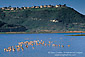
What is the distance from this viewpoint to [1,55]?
51.8m

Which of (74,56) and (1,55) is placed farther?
(1,55)

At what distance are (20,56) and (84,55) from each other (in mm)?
14164

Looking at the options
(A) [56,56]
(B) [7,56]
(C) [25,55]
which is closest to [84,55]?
(A) [56,56]

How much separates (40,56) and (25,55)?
153 inches

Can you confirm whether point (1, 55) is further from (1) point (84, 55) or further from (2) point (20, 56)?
(1) point (84, 55)

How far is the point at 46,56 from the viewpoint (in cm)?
4894

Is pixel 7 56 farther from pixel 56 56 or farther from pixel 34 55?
pixel 56 56

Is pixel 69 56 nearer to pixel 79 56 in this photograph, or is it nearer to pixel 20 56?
pixel 79 56

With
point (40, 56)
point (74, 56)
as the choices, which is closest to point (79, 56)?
point (74, 56)

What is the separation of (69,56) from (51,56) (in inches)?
152

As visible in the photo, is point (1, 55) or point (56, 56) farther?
point (1, 55)

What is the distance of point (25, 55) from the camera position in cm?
5109

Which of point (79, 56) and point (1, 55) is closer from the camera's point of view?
point (79, 56)

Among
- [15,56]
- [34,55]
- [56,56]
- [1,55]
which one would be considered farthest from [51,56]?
[1,55]
